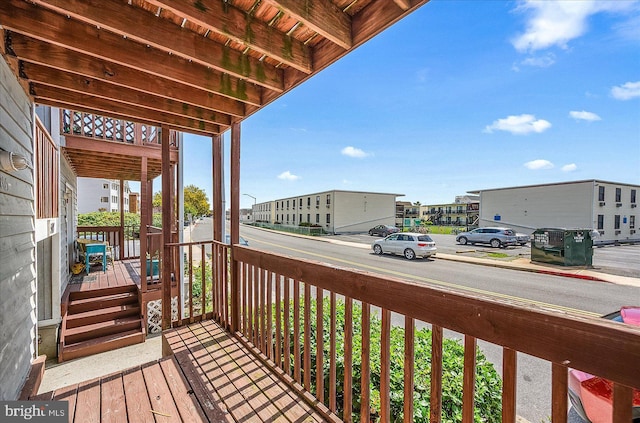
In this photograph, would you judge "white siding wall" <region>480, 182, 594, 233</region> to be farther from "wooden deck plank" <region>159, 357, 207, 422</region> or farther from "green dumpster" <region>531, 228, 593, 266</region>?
"wooden deck plank" <region>159, 357, 207, 422</region>

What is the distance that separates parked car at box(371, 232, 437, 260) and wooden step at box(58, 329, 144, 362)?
35.8 feet

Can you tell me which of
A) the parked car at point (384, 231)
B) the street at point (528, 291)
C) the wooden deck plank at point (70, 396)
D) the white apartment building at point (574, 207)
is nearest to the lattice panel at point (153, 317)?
the wooden deck plank at point (70, 396)

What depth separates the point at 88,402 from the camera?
5.92 ft

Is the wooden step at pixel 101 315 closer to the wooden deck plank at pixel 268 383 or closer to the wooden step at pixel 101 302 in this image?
the wooden step at pixel 101 302

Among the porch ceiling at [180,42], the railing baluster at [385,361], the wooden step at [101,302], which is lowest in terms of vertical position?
the wooden step at [101,302]

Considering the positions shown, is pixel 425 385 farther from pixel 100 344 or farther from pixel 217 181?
pixel 100 344

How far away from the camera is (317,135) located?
20.9 metres

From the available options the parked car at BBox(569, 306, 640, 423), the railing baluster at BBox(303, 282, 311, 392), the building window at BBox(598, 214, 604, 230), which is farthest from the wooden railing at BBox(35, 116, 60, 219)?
the building window at BBox(598, 214, 604, 230)

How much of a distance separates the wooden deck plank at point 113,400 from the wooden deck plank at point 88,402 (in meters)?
0.03

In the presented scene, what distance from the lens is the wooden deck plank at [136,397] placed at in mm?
1684

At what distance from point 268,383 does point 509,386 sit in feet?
5.19

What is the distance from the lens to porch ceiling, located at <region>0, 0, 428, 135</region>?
164cm

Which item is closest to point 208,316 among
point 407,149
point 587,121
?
point 587,121

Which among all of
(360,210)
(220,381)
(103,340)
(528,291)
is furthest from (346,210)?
(220,381)
